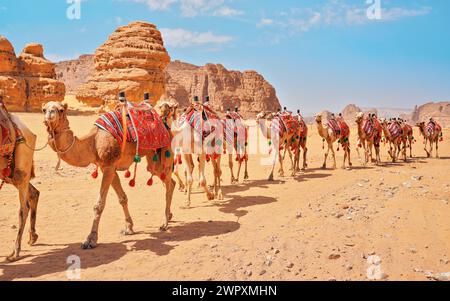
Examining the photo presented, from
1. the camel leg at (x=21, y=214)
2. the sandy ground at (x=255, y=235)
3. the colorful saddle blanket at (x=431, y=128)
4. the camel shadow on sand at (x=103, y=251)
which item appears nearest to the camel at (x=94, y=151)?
the camel shadow on sand at (x=103, y=251)

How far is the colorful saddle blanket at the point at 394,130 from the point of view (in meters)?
19.4

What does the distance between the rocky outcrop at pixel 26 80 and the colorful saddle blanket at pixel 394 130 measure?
3453 centimetres

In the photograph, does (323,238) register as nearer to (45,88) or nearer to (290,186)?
(290,186)

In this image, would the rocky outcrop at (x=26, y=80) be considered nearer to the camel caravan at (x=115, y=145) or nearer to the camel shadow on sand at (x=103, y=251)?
the camel caravan at (x=115, y=145)

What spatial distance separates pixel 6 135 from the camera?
5176 mm

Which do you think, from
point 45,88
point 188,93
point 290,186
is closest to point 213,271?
point 290,186

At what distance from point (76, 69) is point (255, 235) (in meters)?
165

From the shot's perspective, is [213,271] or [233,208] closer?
[213,271]

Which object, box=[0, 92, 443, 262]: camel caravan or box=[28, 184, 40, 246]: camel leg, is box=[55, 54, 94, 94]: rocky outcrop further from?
box=[28, 184, 40, 246]: camel leg

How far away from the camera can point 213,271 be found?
4488 mm

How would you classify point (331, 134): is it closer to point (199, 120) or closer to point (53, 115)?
point (199, 120)

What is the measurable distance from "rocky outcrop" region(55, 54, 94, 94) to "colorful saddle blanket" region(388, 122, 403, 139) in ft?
460

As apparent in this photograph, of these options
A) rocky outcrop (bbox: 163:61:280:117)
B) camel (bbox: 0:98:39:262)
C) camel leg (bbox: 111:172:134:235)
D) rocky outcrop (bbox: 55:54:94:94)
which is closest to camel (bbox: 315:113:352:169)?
camel leg (bbox: 111:172:134:235)
